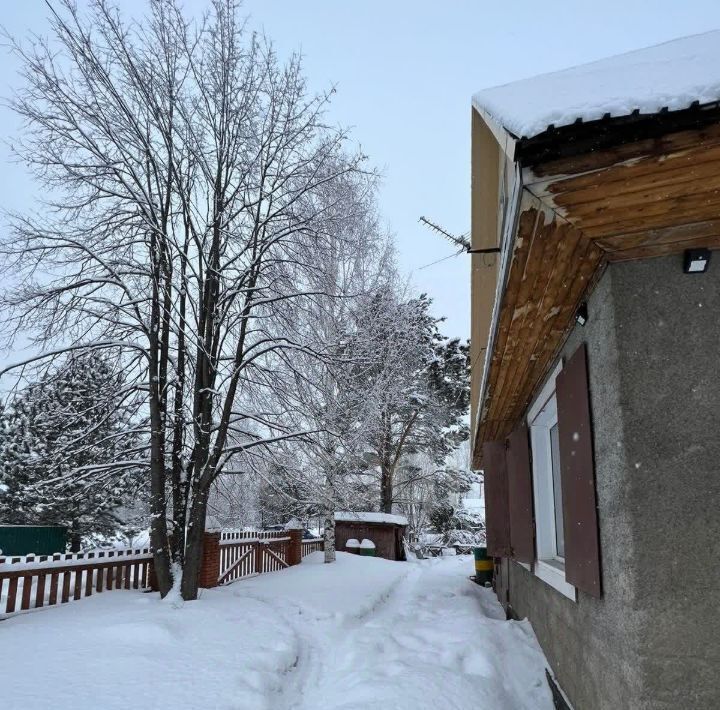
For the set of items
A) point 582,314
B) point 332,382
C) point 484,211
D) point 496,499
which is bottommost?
point 496,499

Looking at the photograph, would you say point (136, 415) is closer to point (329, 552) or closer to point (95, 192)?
point (95, 192)

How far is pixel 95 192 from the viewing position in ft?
27.8

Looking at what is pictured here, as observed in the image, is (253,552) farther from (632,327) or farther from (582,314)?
(632,327)

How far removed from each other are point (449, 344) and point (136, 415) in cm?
1717

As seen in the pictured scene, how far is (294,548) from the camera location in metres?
12.9

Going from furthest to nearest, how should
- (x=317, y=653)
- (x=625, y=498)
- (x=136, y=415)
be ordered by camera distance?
(x=136, y=415), (x=317, y=653), (x=625, y=498)

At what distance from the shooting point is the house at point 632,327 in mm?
2227

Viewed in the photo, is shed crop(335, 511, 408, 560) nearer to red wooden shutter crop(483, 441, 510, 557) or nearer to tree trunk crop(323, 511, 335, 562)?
tree trunk crop(323, 511, 335, 562)

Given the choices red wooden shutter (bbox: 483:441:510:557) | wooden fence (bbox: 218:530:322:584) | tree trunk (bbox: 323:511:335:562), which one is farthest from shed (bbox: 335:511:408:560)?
red wooden shutter (bbox: 483:441:510:557)

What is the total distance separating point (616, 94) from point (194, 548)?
7.19 metres

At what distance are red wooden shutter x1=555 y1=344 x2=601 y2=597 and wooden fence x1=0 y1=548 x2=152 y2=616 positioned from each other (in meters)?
5.50

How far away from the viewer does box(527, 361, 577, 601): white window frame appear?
5.10 m

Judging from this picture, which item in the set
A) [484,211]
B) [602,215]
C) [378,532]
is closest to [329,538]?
[378,532]

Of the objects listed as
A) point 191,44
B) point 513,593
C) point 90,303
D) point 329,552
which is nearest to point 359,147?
point 191,44
